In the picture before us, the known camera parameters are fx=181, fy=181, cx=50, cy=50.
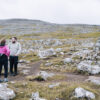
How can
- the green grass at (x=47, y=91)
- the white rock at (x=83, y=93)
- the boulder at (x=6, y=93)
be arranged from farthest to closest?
the green grass at (x=47, y=91) < the white rock at (x=83, y=93) < the boulder at (x=6, y=93)

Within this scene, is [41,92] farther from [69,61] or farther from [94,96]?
[69,61]

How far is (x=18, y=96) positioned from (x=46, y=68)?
27.2ft

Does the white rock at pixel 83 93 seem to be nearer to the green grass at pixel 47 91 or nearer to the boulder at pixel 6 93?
the green grass at pixel 47 91

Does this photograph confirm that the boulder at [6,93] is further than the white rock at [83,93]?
No

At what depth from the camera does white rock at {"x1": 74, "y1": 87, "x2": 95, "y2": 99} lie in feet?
28.9

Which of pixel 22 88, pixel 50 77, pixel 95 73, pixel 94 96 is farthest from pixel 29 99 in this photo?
pixel 95 73

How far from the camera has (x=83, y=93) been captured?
8977 mm

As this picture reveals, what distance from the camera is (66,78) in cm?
1341

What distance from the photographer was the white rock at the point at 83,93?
8.81 meters

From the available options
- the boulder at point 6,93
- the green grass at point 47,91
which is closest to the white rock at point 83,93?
the green grass at point 47,91

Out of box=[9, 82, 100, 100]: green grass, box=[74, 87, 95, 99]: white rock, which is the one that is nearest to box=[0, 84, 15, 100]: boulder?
box=[9, 82, 100, 100]: green grass

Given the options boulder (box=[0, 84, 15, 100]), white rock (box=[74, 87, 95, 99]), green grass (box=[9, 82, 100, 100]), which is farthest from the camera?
green grass (box=[9, 82, 100, 100])

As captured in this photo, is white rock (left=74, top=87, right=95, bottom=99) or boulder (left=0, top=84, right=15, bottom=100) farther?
white rock (left=74, top=87, right=95, bottom=99)

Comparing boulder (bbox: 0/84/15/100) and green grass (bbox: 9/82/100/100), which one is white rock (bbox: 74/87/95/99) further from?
boulder (bbox: 0/84/15/100)
